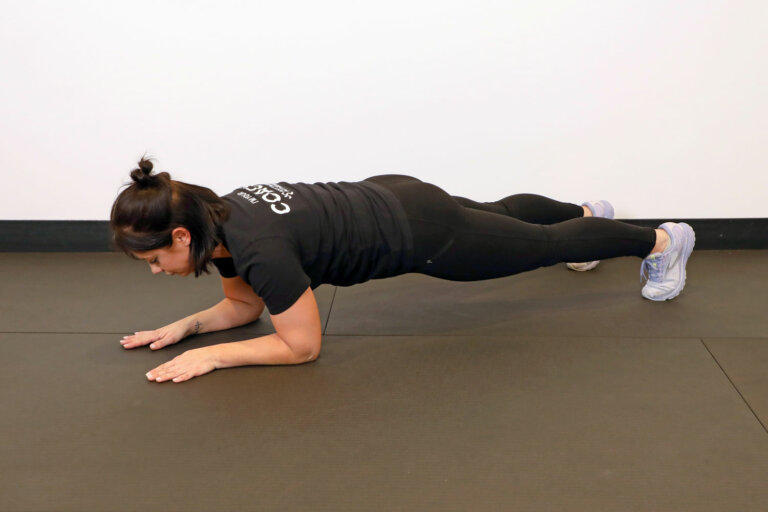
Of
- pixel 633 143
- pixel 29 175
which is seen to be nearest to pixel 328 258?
pixel 633 143

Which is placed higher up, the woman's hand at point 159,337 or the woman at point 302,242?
the woman at point 302,242

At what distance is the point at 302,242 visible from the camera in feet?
5.79

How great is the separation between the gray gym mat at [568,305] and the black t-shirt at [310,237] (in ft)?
1.27

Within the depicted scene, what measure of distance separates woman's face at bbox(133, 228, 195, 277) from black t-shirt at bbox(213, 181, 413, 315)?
10 cm

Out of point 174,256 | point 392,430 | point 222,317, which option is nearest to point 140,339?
point 222,317

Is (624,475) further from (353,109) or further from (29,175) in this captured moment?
(29,175)

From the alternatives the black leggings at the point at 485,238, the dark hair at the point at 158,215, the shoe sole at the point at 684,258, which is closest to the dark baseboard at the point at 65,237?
the shoe sole at the point at 684,258

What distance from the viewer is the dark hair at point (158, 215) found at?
1.61m

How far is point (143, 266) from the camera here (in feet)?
9.19

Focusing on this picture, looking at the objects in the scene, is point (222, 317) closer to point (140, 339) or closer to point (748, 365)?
point (140, 339)

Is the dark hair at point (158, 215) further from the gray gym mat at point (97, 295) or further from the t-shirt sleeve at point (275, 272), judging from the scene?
the gray gym mat at point (97, 295)

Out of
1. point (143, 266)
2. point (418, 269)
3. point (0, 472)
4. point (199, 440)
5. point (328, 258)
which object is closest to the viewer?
point (0, 472)

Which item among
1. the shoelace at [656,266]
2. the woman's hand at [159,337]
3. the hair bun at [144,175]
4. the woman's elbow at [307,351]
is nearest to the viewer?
the hair bun at [144,175]

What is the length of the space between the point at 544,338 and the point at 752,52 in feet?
4.81
